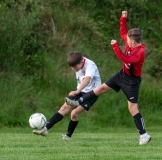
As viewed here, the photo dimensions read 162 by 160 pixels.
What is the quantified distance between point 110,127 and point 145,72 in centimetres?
322

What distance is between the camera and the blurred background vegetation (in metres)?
17.0

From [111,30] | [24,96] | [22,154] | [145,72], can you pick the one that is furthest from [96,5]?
[22,154]

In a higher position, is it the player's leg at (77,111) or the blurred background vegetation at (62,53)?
the player's leg at (77,111)

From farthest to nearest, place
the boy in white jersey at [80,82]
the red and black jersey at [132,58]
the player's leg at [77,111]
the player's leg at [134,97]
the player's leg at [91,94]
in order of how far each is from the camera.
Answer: the player's leg at [77,111] < the boy in white jersey at [80,82] < the player's leg at [91,94] < the player's leg at [134,97] < the red and black jersey at [132,58]

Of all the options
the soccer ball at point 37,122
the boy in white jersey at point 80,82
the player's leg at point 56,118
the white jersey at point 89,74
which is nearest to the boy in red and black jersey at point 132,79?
the boy in white jersey at point 80,82

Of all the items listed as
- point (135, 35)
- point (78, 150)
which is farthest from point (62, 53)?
point (78, 150)

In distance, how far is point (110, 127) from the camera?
16500 millimetres

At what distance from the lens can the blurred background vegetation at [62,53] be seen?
671 inches

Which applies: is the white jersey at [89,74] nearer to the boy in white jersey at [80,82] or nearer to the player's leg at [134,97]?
the boy in white jersey at [80,82]

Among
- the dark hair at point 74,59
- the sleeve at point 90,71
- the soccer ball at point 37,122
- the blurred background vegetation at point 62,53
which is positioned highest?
the dark hair at point 74,59

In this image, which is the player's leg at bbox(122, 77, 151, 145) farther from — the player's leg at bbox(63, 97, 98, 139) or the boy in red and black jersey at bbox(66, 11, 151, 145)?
the player's leg at bbox(63, 97, 98, 139)

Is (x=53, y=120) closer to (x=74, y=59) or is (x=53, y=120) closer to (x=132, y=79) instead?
(x=74, y=59)

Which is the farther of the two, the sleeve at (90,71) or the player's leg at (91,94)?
the sleeve at (90,71)

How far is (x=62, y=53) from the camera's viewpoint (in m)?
19.3
